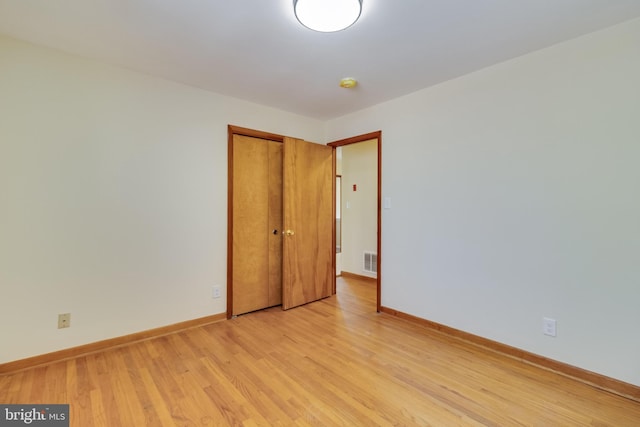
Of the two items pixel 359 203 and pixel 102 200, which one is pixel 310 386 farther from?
pixel 359 203

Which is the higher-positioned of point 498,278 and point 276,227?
point 276,227

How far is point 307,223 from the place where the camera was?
358 centimetres

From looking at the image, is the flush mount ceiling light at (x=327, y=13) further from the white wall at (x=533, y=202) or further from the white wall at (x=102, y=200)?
the white wall at (x=102, y=200)

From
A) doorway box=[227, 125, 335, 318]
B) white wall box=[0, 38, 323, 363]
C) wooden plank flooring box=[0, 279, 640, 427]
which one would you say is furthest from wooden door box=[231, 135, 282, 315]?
wooden plank flooring box=[0, 279, 640, 427]

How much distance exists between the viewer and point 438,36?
6.48 feet

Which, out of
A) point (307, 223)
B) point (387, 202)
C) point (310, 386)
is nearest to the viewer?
point (310, 386)

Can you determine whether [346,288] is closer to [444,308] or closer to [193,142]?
[444,308]

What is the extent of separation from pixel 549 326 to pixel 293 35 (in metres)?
2.83

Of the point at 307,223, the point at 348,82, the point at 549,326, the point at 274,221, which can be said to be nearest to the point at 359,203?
the point at 307,223

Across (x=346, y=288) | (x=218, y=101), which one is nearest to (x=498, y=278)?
(x=346, y=288)

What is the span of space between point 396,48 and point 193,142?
204cm

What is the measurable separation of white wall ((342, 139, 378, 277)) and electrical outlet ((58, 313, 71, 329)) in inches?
145

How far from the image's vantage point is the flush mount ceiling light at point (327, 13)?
1566 mm

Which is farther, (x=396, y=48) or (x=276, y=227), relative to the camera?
(x=276, y=227)
